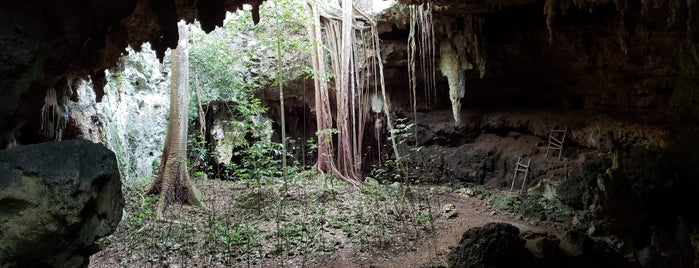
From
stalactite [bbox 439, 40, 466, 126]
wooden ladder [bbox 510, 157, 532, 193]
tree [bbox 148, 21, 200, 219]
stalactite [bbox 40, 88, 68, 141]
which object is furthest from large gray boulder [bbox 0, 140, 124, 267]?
wooden ladder [bbox 510, 157, 532, 193]

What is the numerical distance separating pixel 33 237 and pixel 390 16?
29.7ft

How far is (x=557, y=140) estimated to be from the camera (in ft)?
35.0

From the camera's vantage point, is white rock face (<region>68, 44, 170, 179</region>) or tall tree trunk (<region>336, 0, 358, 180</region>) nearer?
white rock face (<region>68, 44, 170, 179</region>)

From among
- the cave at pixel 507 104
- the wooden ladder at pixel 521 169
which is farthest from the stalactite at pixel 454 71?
the wooden ladder at pixel 521 169

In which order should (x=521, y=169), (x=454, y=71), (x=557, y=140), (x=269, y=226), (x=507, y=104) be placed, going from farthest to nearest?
(x=507, y=104) < (x=454, y=71) < (x=521, y=169) < (x=557, y=140) < (x=269, y=226)

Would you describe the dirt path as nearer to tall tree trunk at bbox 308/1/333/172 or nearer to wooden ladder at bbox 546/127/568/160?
wooden ladder at bbox 546/127/568/160

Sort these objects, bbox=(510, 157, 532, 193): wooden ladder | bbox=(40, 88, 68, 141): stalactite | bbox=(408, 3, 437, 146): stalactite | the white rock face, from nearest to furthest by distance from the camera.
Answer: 1. bbox=(40, 88, 68, 141): stalactite
2. the white rock face
3. bbox=(408, 3, 437, 146): stalactite
4. bbox=(510, 157, 532, 193): wooden ladder

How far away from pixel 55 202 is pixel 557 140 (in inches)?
405

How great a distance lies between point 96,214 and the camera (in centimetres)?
340

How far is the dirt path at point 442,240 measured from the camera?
6.20 meters

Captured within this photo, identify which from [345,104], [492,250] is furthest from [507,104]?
[492,250]

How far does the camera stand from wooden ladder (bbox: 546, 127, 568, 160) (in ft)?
34.7

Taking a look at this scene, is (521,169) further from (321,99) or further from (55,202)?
(55,202)

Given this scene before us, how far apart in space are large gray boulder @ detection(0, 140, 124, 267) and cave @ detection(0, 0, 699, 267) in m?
0.02
